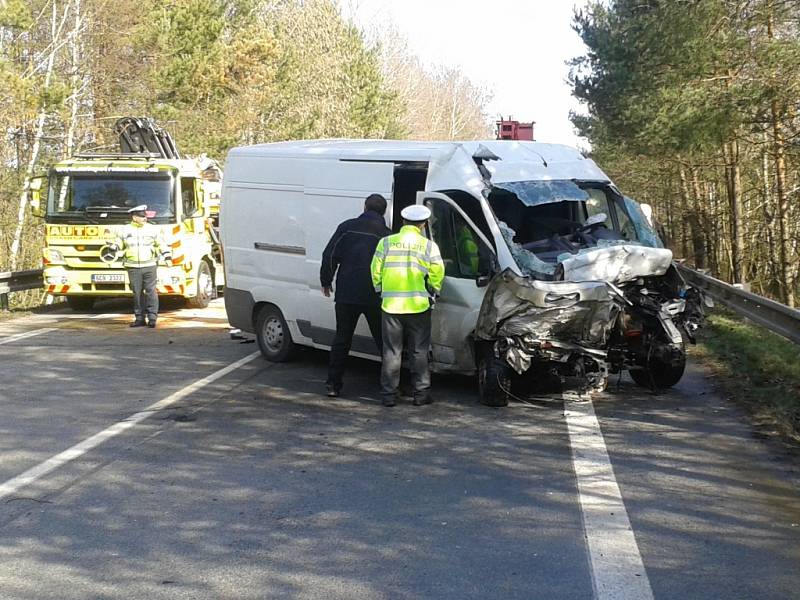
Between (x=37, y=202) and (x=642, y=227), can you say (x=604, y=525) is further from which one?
A: (x=37, y=202)

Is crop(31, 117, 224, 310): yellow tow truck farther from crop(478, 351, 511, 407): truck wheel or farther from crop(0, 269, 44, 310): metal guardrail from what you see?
crop(478, 351, 511, 407): truck wheel

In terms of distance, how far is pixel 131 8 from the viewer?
29922mm

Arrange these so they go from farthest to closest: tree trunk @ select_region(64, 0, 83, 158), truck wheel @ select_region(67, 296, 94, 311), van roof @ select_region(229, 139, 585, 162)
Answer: tree trunk @ select_region(64, 0, 83, 158)
truck wheel @ select_region(67, 296, 94, 311)
van roof @ select_region(229, 139, 585, 162)

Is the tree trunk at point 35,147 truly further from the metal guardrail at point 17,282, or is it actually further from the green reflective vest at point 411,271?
the green reflective vest at point 411,271

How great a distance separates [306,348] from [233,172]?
7.09ft

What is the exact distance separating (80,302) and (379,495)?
13345 millimetres

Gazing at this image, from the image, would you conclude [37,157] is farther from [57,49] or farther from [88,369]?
[88,369]

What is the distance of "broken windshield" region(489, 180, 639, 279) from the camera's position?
9.17 meters

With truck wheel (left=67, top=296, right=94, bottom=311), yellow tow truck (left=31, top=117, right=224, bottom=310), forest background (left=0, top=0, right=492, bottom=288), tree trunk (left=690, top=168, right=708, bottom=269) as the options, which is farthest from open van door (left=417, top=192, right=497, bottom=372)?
tree trunk (left=690, top=168, right=708, bottom=269)

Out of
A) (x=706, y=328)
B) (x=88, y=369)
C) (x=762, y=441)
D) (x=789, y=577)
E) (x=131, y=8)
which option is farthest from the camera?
(x=131, y=8)

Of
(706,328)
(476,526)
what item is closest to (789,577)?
(476,526)

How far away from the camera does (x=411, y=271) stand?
902 centimetres

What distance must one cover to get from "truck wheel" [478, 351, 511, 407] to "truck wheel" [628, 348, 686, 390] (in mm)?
1382

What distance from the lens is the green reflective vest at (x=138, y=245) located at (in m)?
15.4
